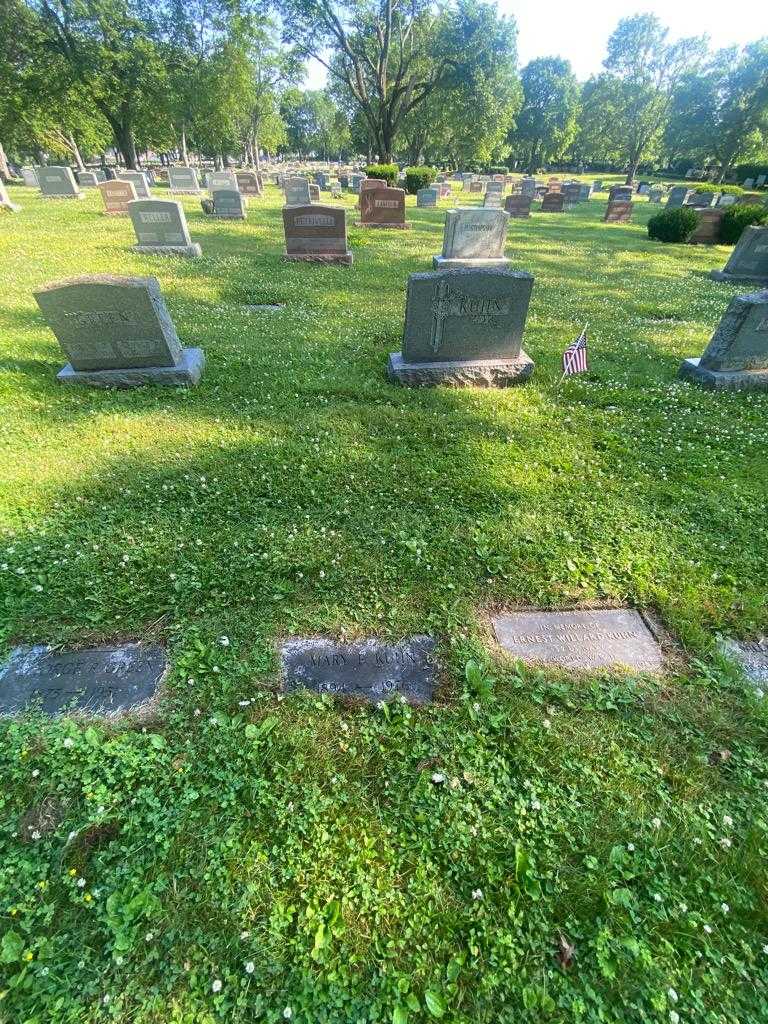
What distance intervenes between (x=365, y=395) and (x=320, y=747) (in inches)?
171

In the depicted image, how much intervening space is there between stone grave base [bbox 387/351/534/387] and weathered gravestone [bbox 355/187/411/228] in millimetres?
14168

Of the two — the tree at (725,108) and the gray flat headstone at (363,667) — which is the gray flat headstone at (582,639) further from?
the tree at (725,108)

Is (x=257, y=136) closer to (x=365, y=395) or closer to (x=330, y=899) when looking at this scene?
(x=365, y=395)

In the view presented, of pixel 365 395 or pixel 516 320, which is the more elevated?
pixel 516 320

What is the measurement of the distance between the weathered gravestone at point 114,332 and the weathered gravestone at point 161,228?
26.8 feet

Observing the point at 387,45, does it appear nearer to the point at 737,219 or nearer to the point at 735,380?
the point at 737,219

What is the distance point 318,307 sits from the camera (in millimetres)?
9070

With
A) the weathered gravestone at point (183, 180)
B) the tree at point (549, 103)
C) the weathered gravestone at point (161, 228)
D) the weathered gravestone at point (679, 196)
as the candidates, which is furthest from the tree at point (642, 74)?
the weathered gravestone at point (161, 228)

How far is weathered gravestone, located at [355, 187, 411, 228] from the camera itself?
17.1 metres

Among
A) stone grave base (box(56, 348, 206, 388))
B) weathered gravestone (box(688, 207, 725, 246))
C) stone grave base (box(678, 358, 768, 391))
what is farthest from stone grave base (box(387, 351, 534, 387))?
weathered gravestone (box(688, 207, 725, 246))

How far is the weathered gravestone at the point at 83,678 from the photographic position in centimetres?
263

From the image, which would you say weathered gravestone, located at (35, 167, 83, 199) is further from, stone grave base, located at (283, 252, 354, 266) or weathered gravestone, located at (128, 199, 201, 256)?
stone grave base, located at (283, 252, 354, 266)

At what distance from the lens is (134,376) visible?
19.1 ft

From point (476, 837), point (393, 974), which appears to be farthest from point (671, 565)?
point (393, 974)
